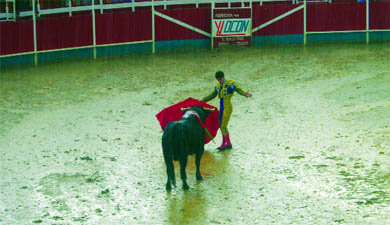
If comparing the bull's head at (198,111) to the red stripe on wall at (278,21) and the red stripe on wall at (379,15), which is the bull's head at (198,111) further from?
the red stripe on wall at (379,15)

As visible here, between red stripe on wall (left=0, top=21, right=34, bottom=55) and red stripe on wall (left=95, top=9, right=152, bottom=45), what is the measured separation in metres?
2.31

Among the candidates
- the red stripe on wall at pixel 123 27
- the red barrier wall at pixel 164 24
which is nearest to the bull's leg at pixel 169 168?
the red barrier wall at pixel 164 24

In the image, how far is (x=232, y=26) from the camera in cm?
2272

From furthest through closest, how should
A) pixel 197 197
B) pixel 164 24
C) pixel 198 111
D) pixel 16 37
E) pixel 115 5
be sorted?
1. pixel 115 5
2. pixel 164 24
3. pixel 16 37
4. pixel 198 111
5. pixel 197 197

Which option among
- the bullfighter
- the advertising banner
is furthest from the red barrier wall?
the bullfighter

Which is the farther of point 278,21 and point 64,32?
point 278,21

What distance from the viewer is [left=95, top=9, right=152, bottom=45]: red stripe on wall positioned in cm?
2153

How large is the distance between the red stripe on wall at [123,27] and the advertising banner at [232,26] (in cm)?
229

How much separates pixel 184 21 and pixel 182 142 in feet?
45.6

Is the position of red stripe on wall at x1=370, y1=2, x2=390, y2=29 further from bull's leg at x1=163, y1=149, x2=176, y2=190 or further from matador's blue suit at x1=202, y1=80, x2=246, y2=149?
bull's leg at x1=163, y1=149, x2=176, y2=190

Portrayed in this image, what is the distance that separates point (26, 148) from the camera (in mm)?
11930

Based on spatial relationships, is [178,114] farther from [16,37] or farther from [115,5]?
[115,5]

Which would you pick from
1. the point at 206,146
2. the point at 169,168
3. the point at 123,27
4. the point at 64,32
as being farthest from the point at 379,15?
the point at 169,168

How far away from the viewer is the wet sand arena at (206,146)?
28.5 feet
